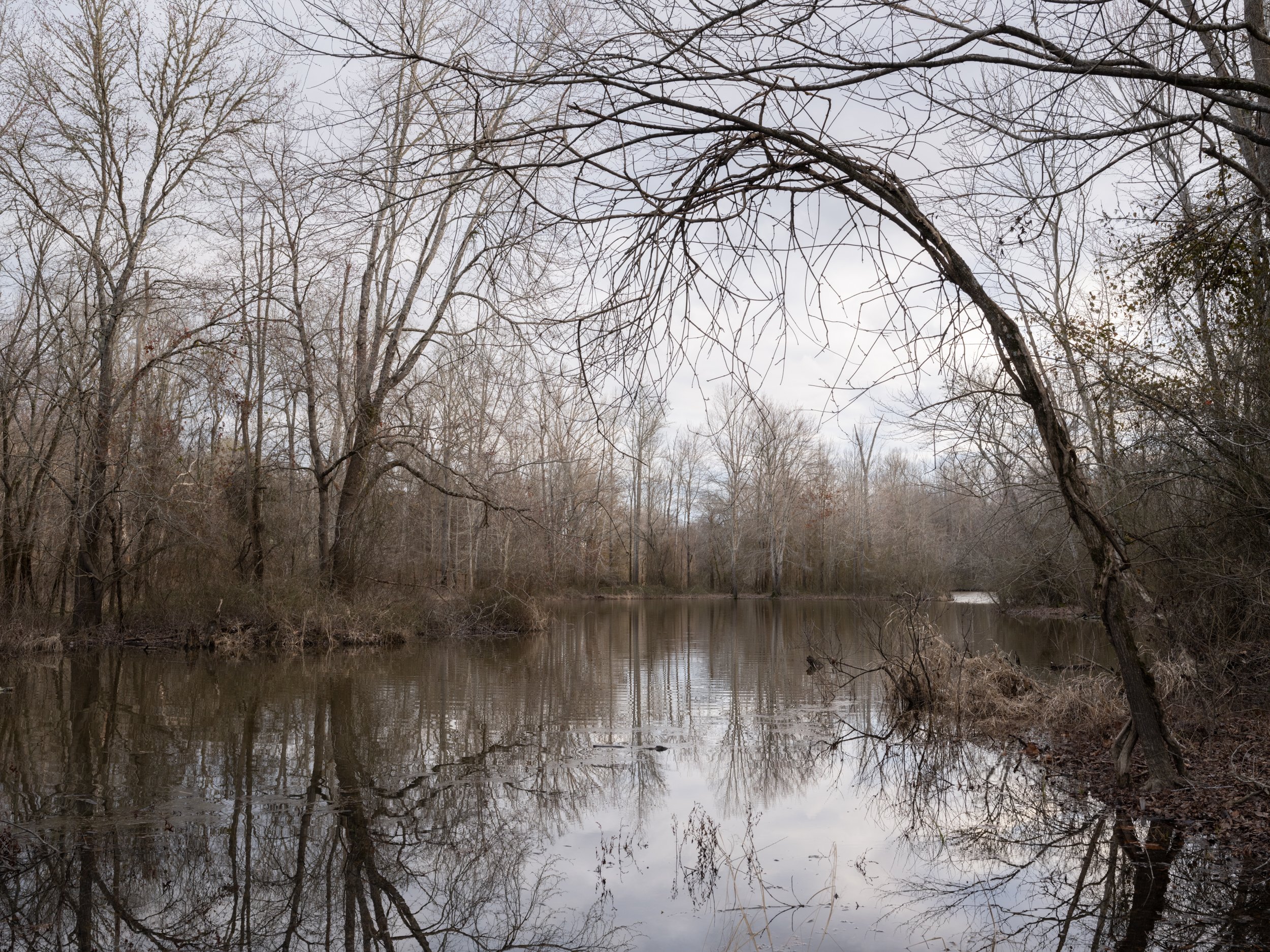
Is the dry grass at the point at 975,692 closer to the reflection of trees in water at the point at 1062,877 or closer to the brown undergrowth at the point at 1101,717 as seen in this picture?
the brown undergrowth at the point at 1101,717

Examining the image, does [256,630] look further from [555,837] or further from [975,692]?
Answer: [555,837]

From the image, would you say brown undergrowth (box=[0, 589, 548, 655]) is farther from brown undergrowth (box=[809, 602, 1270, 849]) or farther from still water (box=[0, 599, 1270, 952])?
brown undergrowth (box=[809, 602, 1270, 849])

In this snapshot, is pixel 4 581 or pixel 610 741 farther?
pixel 4 581

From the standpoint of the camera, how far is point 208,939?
4.58 meters

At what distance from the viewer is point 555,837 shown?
6.47 meters

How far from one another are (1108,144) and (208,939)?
6225 mm

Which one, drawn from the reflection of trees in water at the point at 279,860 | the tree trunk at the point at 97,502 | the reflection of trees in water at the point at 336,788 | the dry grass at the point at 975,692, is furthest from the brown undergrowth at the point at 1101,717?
the tree trunk at the point at 97,502

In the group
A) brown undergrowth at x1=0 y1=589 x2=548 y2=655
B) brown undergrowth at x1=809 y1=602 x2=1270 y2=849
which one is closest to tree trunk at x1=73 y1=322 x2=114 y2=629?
brown undergrowth at x1=0 y1=589 x2=548 y2=655

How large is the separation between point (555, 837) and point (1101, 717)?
5.85 metres

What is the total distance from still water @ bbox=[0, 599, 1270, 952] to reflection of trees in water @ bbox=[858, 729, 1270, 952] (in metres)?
0.02

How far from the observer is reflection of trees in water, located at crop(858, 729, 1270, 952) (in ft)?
15.4

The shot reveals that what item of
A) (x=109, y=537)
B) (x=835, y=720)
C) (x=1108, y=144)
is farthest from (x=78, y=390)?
(x=1108, y=144)

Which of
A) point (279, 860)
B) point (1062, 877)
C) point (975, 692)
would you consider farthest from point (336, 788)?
point (975, 692)

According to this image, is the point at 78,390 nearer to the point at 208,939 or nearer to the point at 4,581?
the point at 4,581
